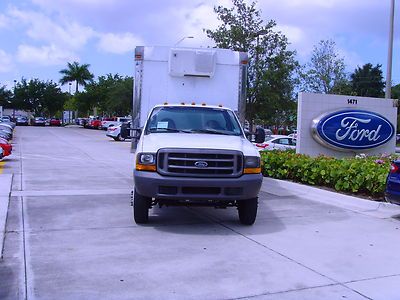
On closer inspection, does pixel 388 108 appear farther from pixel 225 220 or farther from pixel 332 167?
pixel 225 220

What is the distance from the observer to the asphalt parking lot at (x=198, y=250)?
503cm

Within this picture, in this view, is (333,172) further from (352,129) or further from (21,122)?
(21,122)

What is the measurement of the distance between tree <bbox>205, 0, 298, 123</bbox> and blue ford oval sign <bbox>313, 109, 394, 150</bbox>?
700cm

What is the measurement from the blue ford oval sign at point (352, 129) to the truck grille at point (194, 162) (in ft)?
30.4

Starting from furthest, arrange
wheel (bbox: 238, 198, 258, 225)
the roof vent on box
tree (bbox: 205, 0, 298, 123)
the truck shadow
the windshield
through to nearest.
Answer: tree (bbox: 205, 0, 298, 123) < the roof vent on box < the windshield < wheel (bbox: 238, 198, 258, 225) < the truck shadow

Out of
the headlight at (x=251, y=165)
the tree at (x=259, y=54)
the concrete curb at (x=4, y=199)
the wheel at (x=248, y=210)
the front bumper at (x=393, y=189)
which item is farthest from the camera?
the tree at (x=259, y=54)

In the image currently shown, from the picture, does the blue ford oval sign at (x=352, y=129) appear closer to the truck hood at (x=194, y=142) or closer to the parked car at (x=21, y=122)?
the truck hood at (x=194, y=142)

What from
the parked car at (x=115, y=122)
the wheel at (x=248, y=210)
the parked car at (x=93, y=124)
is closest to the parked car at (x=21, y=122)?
the parked car at (x=93, y=124)

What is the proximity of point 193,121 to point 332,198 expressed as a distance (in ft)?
12.4

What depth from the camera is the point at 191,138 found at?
7762mm

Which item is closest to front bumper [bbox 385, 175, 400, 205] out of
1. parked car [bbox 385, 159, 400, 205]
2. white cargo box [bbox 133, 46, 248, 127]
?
parked car [bbox 385, 159, 400, 205]

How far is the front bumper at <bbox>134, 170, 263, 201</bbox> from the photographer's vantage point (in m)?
7.09

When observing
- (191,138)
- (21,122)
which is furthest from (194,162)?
(21,122)

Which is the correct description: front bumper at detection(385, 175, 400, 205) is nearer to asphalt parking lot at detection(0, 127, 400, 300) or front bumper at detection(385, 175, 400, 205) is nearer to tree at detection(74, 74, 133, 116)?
asphalt parking lot at detection(0, 127, 400, 300)
